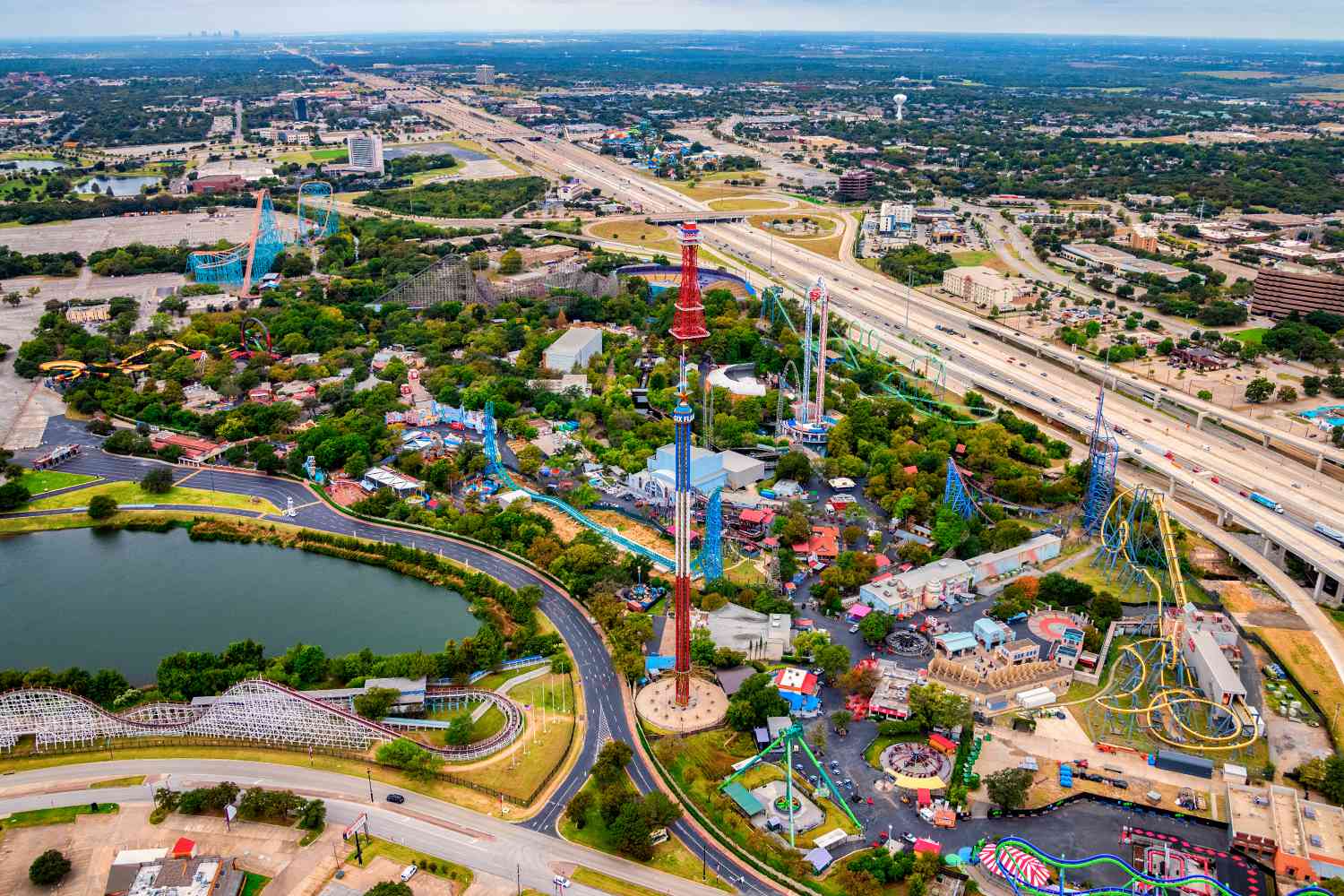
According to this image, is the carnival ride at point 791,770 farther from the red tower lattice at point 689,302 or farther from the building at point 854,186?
the building at point 854,186

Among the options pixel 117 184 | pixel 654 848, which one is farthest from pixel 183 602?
pixel 117 184

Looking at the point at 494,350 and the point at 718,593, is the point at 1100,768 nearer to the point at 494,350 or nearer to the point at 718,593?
the point at 718,593

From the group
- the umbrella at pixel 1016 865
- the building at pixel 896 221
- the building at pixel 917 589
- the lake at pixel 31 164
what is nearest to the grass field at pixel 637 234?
the building at pixel 896 221

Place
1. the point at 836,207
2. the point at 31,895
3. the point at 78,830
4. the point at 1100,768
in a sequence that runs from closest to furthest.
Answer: the point at 31,895 → the point at 78,830 → the point at 1100,768 → the point at 836,207

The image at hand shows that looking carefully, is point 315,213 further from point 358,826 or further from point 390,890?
point 390,890

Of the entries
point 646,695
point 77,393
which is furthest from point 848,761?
point 77,393

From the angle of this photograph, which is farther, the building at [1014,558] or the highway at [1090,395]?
the highway at [1090,395]
